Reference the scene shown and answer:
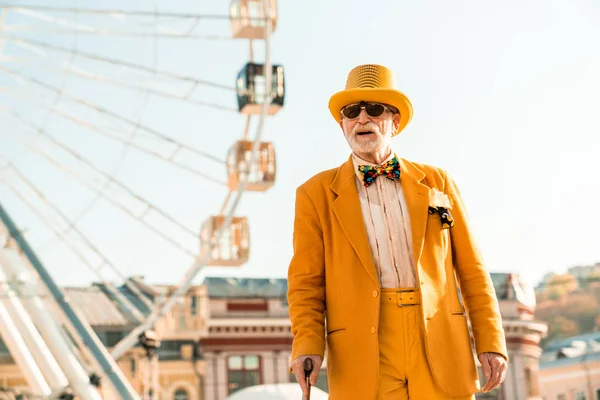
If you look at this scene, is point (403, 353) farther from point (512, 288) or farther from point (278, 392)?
point (512, 288)

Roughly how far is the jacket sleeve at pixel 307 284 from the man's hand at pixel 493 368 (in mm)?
561

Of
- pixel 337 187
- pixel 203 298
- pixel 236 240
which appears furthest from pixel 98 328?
pixel 337 187

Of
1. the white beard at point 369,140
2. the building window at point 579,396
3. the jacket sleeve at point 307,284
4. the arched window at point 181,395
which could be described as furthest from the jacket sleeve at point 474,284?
the building window at point 579,396

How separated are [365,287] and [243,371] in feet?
114

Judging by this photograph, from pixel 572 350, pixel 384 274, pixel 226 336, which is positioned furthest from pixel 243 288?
pixel 384 274

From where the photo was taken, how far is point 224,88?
68.7 feet

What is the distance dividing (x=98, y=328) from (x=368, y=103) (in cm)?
3197

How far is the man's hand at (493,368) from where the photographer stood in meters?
3.94

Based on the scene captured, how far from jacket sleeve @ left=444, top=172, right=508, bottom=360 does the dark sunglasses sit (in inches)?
15.6

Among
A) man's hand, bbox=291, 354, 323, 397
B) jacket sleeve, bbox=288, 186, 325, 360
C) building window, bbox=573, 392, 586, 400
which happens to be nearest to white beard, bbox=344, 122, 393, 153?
jacket sleeve, bbox=288, 186, 325, 360

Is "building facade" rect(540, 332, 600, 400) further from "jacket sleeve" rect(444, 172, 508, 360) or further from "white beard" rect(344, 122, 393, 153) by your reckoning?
"white beard" rect(344, 122, 393, 153)

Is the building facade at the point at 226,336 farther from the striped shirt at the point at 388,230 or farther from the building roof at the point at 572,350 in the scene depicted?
the striped shirt at the point at 388,230

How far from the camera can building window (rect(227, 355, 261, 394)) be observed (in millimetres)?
38000

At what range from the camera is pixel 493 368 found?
13.0 feet
